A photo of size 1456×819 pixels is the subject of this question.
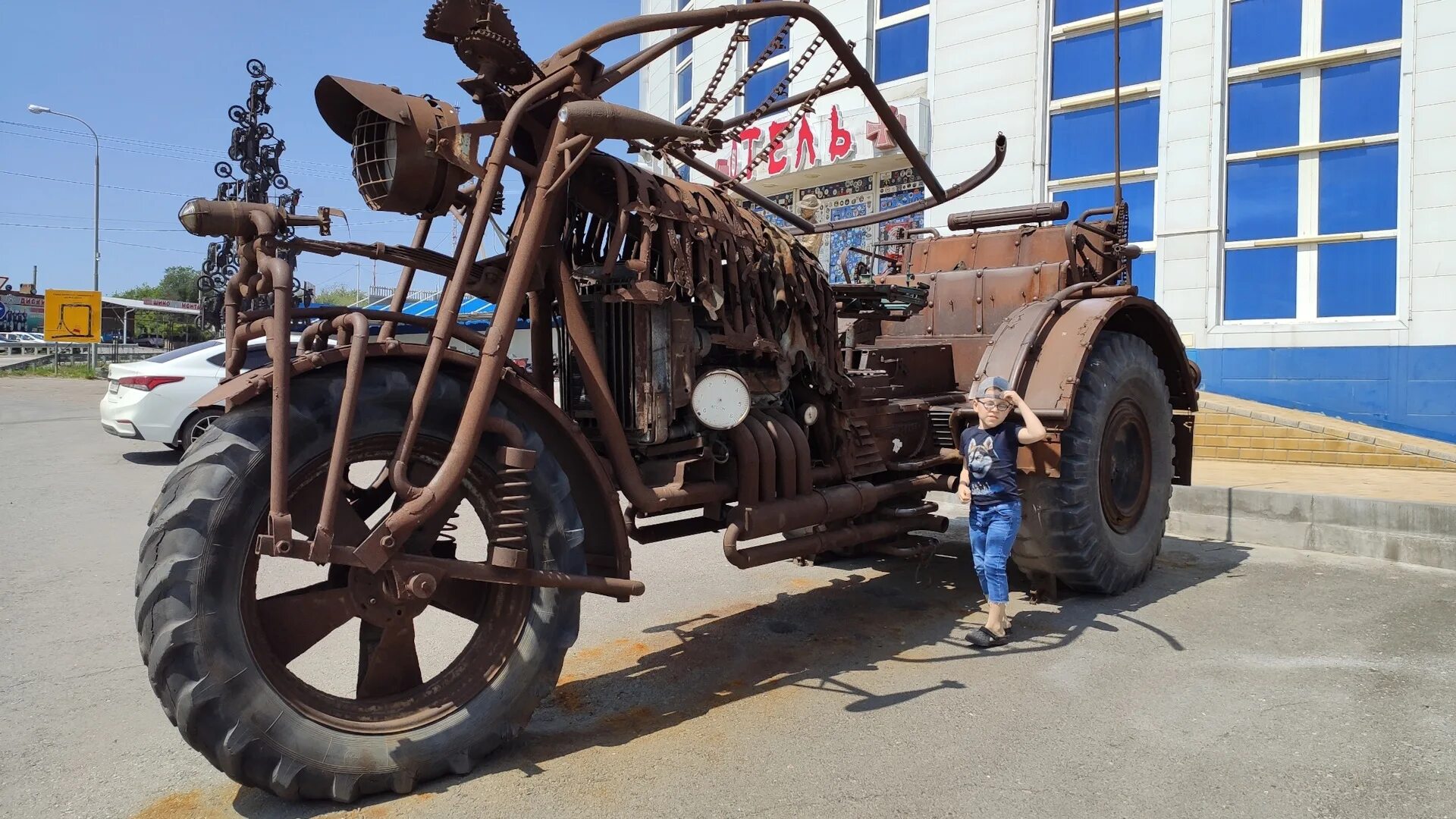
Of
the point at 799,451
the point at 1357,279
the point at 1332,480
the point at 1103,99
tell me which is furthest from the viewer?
the point at 1103,99

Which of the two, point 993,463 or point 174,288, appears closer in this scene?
point 993,463

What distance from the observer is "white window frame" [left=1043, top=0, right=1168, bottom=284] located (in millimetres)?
13078

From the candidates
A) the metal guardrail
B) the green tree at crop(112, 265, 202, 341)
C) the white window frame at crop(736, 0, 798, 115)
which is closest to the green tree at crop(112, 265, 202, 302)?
the green tree at crop(112, 265, 202, 341)

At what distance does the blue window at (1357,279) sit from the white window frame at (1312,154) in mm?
59

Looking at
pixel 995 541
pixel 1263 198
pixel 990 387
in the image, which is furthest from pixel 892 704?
pixel 1263 198

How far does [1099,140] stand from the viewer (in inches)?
541

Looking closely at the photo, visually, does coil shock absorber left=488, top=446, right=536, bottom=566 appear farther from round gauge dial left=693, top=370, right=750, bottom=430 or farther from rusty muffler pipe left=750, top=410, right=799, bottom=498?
rusty muffler pipe left=750, top=410, right=799, bottom=498

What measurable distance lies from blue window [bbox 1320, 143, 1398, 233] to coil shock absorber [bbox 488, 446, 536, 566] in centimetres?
1188

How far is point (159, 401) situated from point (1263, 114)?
1398 centimetres

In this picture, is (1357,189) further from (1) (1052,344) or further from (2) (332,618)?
(2) (332,618)

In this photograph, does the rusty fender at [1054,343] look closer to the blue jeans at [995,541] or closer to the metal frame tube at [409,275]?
the blue jeans at [995,541]

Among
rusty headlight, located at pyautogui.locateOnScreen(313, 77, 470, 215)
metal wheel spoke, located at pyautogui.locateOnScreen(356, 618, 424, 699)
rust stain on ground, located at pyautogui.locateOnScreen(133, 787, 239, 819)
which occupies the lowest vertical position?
rust stain on ground, located at pyautogui.locateOnScreen(133, 787, 239, 819)

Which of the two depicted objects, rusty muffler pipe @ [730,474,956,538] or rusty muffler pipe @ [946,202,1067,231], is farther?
rusty muffler pipe @ [946,202,1067,231]

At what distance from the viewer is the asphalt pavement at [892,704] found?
3.11m
